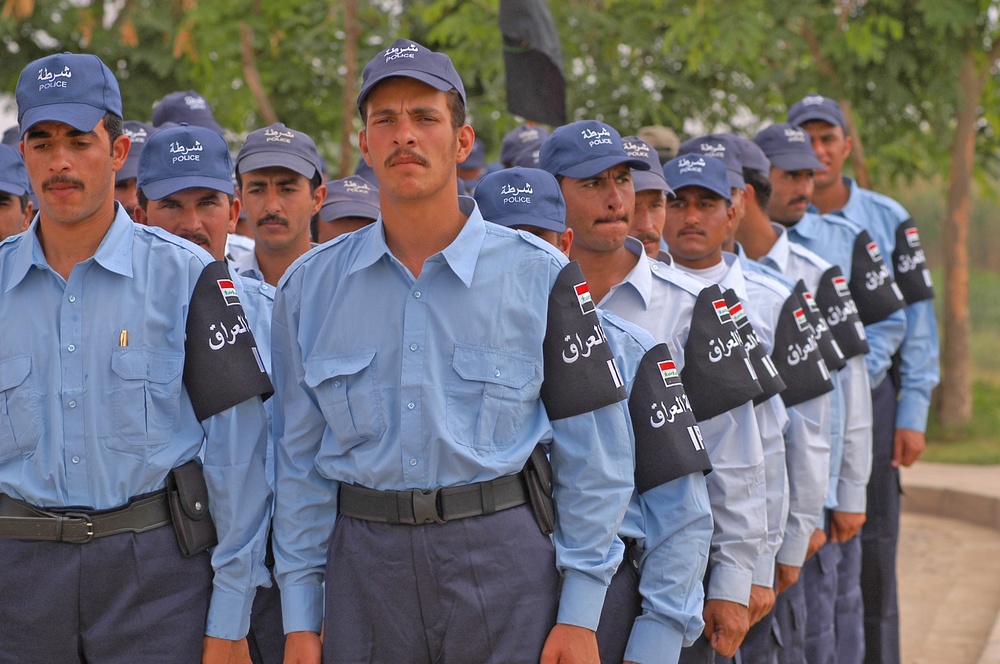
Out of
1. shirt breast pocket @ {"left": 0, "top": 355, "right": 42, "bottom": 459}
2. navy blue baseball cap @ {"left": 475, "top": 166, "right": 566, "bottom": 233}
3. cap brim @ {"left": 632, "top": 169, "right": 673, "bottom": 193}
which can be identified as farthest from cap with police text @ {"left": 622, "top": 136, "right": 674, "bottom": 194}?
shirt breast pocket @ {"left": 0, "top": 355, "right": 42, "bottom": 459}

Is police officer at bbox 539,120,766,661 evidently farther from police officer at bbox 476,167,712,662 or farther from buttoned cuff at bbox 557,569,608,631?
buttoned cuff at bbox 557,569,608,631

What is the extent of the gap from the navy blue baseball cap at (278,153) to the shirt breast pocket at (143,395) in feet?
5.89

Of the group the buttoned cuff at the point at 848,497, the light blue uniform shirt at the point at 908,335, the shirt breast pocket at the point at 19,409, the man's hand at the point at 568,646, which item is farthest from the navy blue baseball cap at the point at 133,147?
the light blue uniform shirt at the point at 908,335

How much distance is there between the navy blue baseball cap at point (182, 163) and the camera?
439 cm

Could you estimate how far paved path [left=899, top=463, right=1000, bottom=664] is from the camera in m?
7.21

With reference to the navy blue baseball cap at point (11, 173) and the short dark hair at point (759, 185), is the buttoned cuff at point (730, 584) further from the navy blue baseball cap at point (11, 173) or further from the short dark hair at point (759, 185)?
Result: the navy blue baseball cap at point (11, 173)

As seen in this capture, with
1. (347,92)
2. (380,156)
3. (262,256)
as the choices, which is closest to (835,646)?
(262,256)

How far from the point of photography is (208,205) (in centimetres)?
444

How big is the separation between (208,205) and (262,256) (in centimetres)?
58

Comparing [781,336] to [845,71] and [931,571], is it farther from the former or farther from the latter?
[845,71]

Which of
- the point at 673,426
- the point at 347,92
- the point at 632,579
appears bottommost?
the point at 632,579

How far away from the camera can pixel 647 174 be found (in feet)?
15.7

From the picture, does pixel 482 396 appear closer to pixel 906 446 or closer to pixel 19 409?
pixel 19 409

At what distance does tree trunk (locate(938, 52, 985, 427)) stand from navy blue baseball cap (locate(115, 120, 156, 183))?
23.9ft
